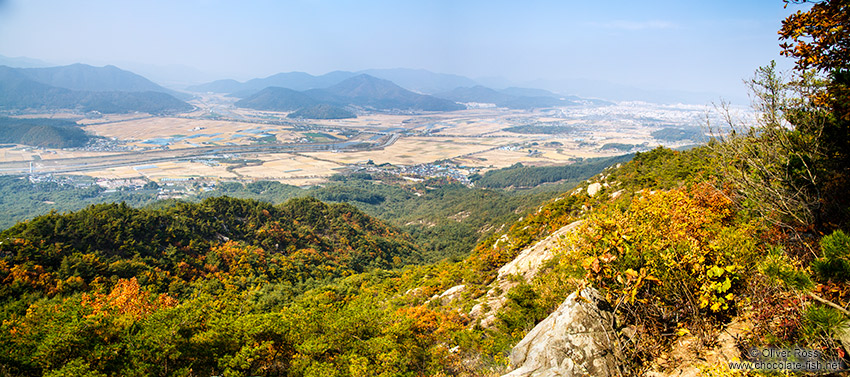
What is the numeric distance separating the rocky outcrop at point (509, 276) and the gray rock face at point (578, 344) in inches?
318

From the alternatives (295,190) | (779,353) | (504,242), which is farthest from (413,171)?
(779,353)

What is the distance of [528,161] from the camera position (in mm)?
115938

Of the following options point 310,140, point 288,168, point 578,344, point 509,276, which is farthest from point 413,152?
point 578,344

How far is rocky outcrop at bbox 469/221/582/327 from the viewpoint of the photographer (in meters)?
15.3

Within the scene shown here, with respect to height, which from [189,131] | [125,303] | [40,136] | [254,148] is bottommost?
[254,148]

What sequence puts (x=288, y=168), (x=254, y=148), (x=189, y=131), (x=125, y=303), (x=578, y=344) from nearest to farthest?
(x=578, y=344) → (x=125, y=303) → (x=288, y=168) → (x=254, y=148) → (x=189, y=131)

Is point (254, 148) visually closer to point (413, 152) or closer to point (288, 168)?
point (288, 168)

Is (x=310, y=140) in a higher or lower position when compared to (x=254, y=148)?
higher

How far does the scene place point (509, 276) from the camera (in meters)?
17.9

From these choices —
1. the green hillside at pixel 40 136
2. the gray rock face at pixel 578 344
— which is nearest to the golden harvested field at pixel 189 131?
the green hillside at pixel 40 136

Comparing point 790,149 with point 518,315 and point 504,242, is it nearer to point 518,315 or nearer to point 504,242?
point 518,315

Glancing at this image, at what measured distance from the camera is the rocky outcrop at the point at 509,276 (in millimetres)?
15252

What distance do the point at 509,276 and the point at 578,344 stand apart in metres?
12.4

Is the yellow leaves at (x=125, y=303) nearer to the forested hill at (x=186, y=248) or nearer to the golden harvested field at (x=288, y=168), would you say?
the forested hill at (x=186, y=248)
